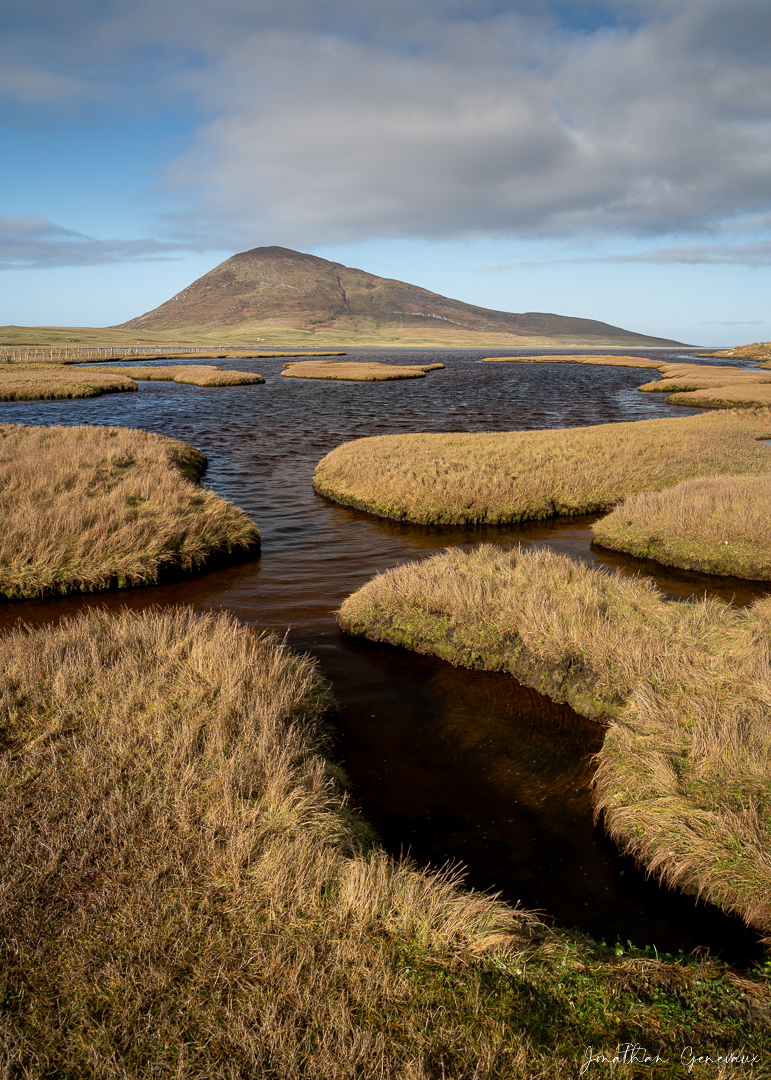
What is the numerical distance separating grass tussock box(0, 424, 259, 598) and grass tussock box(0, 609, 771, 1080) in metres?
7.30

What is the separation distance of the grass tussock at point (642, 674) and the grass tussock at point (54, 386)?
49.5m

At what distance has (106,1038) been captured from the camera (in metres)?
3.13

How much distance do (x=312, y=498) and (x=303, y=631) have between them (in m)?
11.0

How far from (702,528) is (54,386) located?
54413 millimetres

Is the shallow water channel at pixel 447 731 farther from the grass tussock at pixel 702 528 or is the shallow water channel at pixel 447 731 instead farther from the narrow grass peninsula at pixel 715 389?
the narrow grass peninsula at pixel 715 389

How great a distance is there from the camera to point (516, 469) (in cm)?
2070

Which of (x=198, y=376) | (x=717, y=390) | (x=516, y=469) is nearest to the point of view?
(x=516, y=469)

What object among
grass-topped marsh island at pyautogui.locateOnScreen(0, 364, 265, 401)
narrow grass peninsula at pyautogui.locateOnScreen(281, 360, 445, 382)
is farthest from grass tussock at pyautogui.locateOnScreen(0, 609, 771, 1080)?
narrow grass peninsula at pyautogui.locateOnScreen(281, 360, 445, 382)

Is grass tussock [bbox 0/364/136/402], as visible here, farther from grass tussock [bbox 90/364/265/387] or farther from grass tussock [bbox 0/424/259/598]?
grass tussock [bbox 0/424/259/598]

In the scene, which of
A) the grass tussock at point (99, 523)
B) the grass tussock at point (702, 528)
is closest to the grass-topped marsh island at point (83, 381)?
the grass tussock at point (99, 523)

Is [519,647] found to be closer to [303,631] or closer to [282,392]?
[303,631]

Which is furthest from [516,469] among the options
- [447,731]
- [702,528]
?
[447,731]

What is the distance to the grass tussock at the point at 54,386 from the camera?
1930 inches

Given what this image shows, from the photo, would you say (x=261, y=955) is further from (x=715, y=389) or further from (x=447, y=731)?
(x=715, y=389)
